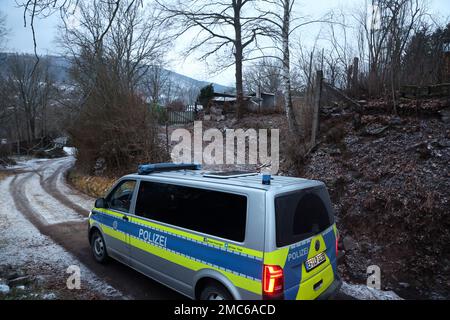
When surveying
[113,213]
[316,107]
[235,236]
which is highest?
[316,107]

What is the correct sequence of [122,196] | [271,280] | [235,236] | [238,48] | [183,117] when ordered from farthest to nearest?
1. [183,117]
2. [238,48]
3. [122,196]
4. [235,236]
5. [271,280]

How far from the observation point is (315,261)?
3857 millimetres

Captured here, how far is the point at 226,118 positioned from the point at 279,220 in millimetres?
17961

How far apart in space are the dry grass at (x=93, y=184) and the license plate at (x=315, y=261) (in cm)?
1091

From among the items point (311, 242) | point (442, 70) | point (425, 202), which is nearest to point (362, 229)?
point (425, 202)

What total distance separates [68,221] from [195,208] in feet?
22.9

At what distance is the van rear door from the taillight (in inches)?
4.3

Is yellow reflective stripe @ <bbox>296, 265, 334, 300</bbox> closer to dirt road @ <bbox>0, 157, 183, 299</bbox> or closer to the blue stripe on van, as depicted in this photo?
the blue stripe on van

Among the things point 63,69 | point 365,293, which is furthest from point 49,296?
point 63,69

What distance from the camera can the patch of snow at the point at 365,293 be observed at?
4.98 meters

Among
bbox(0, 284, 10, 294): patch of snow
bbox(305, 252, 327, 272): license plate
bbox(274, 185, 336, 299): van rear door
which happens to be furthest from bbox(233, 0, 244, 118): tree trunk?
bbox(305, 252, 327, 272): license plate

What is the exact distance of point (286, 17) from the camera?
38.4 feet

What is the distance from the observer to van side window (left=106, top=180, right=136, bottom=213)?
18.1 ft

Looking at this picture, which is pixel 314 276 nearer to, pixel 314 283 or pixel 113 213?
pixel 314 283
